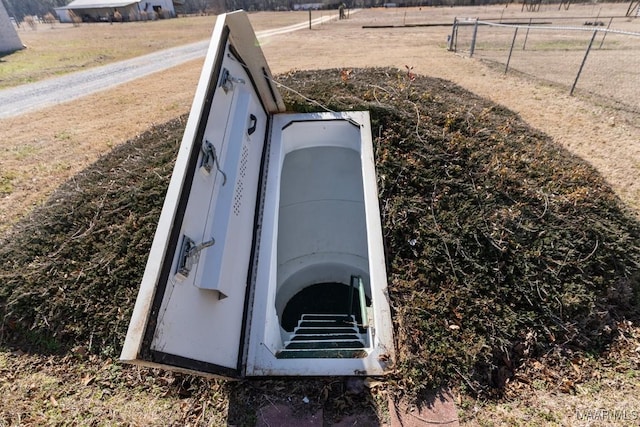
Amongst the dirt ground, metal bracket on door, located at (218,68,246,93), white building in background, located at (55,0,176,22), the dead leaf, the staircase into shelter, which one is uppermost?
white building in background, located at (55,0,176,22)

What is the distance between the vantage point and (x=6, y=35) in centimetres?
1884

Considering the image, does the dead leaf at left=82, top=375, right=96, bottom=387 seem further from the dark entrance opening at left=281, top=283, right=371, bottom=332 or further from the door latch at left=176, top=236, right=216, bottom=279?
the dark entrance opening at left=281, top=283, right=371, bottom=332

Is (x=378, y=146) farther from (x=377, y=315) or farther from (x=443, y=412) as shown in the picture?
(x=443, y=412)

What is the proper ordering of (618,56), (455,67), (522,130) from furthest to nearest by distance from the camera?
(618,56), (455,67), (522,130)

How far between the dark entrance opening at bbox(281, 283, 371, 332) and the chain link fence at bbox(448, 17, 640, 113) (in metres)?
7.12

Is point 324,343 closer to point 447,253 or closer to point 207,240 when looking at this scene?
point 447,253

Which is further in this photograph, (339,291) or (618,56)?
(618,56)

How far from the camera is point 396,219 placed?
3.49 meters

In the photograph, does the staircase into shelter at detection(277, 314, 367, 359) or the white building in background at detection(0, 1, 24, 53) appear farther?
the white building in background at detection(0, 1, 24, 53)

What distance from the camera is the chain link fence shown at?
328 inches

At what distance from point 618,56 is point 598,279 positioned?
49.8ft

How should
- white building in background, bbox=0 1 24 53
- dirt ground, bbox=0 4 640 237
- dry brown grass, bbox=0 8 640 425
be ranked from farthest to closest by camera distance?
1. white building in background, bbox=0 1 24 53
2. dirt ground, bbox=0 4 640 237
3. dry brown grass, bbox=0 8 640 425

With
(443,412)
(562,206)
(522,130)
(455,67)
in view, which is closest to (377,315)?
(443,412)

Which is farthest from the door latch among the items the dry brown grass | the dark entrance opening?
the dark entrance opening
